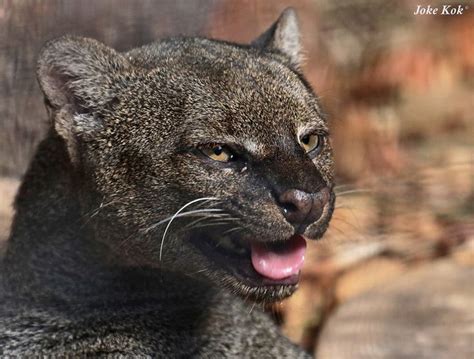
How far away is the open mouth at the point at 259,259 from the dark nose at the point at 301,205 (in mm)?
133

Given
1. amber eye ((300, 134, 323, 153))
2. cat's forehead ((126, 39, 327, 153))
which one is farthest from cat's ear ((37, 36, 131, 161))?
amber eye ((300, 134, 323, 153))

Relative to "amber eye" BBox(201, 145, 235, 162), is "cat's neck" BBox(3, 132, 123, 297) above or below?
below

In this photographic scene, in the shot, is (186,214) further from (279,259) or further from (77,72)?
(77,72)

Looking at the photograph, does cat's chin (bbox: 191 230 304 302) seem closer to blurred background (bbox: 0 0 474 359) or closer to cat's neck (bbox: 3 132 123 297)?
cat's neck (bbox: 3 132 123 297)

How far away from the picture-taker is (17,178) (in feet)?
12.7

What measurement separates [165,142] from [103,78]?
1.09 ft

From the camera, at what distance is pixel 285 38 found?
3607 mm

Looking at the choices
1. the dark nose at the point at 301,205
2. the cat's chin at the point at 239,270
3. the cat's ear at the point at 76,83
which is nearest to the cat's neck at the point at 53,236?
the cat's ear at the point at 76,83

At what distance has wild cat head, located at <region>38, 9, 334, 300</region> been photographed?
2.86 meters

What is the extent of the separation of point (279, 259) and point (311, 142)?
46 centimetres

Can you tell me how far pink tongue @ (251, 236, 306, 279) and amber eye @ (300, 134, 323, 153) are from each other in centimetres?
35

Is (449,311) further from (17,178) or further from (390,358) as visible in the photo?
(17,178)

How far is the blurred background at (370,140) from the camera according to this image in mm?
3789

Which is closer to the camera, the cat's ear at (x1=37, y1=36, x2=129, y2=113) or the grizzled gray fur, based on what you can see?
the grizzled gray fur
